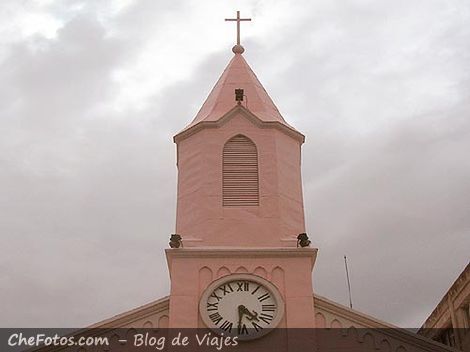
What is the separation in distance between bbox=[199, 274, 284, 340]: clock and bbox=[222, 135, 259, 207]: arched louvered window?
8.73 ft

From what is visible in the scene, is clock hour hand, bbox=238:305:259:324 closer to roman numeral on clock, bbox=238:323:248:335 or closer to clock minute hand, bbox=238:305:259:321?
clock minute hand, bbox=238:305:259:321

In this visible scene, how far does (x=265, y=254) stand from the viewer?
864 inches

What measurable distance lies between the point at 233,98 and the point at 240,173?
3122 mm

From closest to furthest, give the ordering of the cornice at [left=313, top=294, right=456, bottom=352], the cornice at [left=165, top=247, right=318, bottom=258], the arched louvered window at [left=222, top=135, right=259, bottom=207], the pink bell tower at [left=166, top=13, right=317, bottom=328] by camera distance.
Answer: the cornice at [left=313, top=294, right=456, bottom=352] < the pink bell tower at [left=166, top=13, right=317, bottom=328] < the cornice at [left=165, top=247, right=318, bottom=258] < the arched louvered window at [left=222, top=135, right=259, bottom=207]

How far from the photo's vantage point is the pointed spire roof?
24.8 meters

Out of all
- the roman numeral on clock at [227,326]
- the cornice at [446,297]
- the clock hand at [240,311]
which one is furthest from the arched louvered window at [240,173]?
the cornice at [446,297]

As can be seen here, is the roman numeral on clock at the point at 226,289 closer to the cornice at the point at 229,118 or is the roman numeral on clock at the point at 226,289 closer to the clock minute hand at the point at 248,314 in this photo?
the clock minute hand at the point at 248,314

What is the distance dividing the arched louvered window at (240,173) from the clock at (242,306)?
2.66 meters

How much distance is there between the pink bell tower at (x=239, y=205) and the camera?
70.8ft

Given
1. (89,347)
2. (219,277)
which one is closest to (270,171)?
(219,277)

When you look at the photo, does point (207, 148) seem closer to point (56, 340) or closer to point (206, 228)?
point (206, 228)

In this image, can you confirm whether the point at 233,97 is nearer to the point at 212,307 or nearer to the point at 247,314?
the point at 212,307

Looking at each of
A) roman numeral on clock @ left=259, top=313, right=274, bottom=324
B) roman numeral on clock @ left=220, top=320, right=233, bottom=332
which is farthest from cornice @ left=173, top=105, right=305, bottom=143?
roman numeral on clock @ left=220, top=320, right=233, bottom=332

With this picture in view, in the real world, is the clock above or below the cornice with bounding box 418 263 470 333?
below
